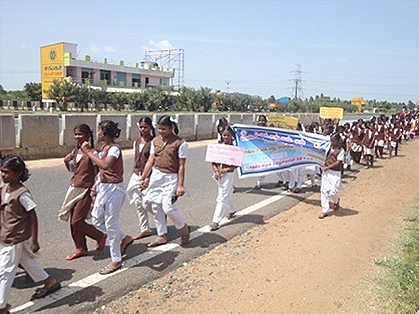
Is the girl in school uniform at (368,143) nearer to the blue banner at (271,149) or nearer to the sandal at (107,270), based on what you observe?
the blue banner at (271,149)

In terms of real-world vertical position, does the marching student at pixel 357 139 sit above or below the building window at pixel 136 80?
below

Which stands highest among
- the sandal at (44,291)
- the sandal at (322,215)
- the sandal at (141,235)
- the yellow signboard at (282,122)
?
the yellow signboard at (282,122)

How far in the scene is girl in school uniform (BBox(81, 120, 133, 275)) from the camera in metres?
4.31

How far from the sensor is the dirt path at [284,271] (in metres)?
3.85

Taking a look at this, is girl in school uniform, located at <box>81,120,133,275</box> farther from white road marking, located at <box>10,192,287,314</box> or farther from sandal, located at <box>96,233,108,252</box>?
sandal, located at <box>96,233,108,252</box>

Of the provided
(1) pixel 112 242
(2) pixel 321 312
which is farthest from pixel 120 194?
(2) pixel 321 312

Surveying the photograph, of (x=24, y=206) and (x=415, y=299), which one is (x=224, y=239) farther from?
(x=24, y=206)

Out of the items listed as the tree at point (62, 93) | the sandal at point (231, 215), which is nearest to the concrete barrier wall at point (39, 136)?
the sandal at point (231, 215)

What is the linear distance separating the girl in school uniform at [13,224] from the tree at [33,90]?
61013 mm

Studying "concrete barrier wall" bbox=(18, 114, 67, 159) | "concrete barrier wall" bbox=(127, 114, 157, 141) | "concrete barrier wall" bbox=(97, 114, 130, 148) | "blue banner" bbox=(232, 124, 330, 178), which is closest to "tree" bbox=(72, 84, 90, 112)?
"concrete barrier wall" bbox=(127, 114, 157, 141)

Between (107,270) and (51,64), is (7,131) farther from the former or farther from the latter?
(51,64)

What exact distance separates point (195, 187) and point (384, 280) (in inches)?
195

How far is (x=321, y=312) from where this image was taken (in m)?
3.76

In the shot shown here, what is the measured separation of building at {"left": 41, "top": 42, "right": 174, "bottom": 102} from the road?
5097 cm
